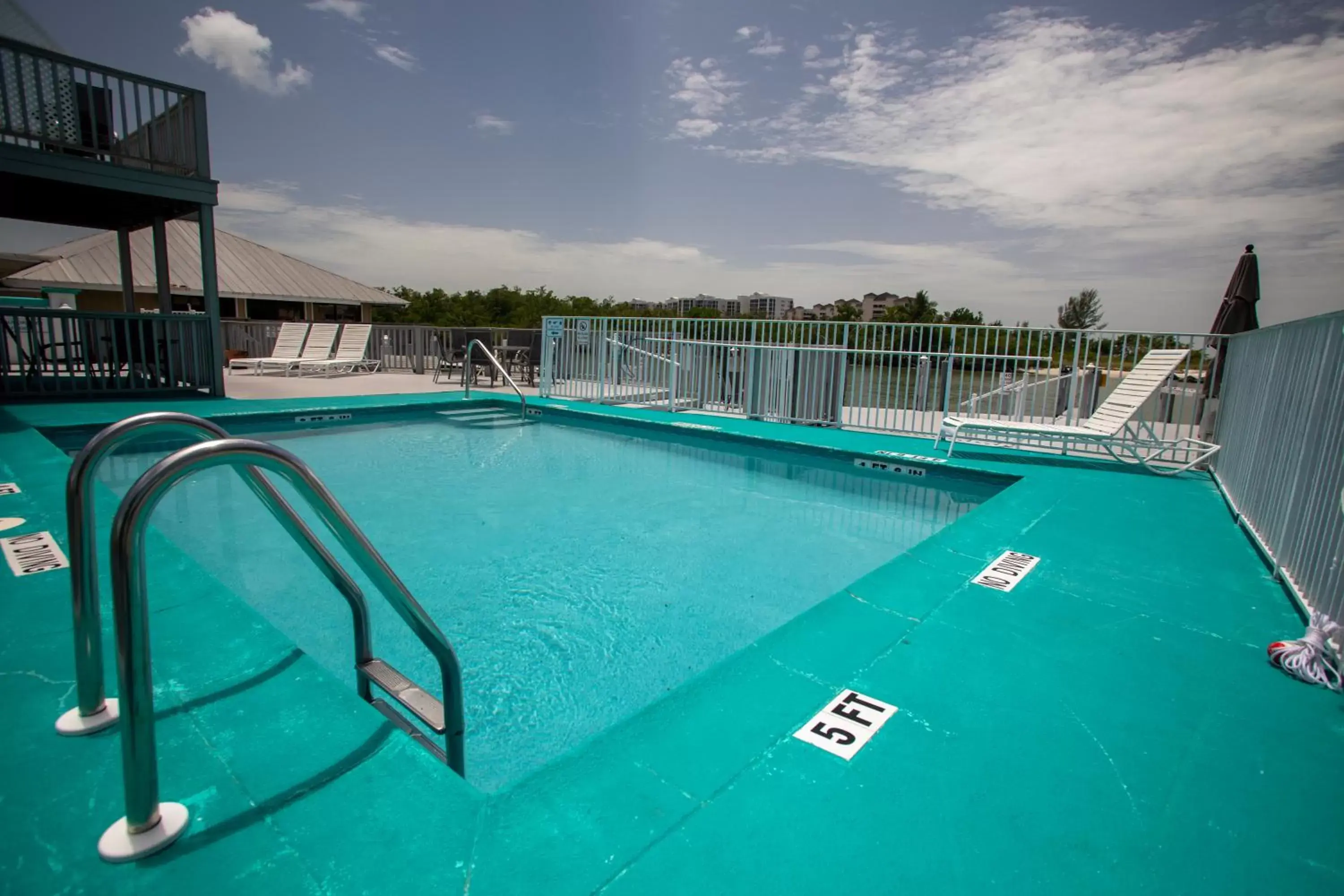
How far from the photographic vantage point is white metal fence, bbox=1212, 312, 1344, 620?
2.54 m

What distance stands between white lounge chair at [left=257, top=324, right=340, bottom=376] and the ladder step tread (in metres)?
13.6

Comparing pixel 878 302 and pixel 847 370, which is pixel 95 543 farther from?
pixel 878 302

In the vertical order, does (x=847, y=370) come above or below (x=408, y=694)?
above

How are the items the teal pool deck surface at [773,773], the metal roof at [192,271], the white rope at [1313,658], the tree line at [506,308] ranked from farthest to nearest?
1. the tree line at [506,308]
2. the metal roof at [192,271]
3. the white rope at [1313,658]
4. the teal pool deck surface at [773,773]

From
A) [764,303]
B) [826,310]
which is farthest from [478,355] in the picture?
[764,303]

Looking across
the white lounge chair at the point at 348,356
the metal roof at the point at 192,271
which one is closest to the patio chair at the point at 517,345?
the white lounge chair at the point at 348,356

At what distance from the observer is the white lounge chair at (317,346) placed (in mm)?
13805

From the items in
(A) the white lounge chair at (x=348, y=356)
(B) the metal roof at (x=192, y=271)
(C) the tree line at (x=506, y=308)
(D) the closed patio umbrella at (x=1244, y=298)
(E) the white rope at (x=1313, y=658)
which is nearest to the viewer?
(E) the white rope at (x=1313, y=658)

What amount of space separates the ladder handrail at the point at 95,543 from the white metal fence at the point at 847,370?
6.82 m

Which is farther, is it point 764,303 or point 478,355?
point 764,303

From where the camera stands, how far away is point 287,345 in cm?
1443

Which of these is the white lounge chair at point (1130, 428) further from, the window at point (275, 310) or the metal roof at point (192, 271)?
the window at point (275, 310)

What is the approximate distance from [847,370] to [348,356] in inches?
445

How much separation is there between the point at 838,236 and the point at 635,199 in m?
13.2
